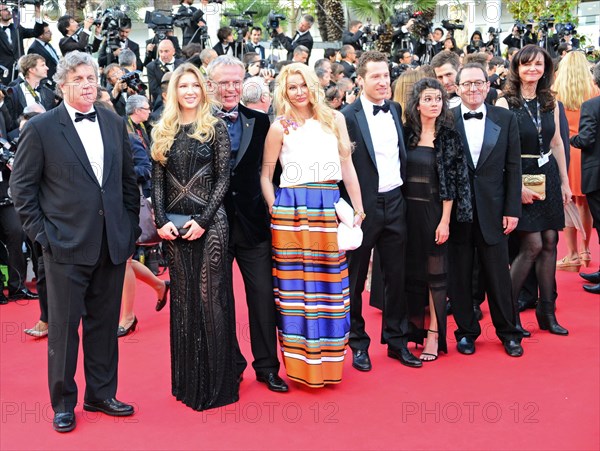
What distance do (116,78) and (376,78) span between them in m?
4.29

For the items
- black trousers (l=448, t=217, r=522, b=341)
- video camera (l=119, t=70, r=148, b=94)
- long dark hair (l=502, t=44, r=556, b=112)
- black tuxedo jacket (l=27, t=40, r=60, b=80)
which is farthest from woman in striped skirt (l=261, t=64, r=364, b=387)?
black tuxedo jacket (l=27, t=40, r=60, b=80)

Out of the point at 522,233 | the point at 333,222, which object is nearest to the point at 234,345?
the point at 333,222

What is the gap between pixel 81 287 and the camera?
12.3 ft

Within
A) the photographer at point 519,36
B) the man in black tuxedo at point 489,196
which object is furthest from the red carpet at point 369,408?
the photographer at point 519,36

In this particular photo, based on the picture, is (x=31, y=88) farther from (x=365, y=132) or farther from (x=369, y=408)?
(x=369, y=408)

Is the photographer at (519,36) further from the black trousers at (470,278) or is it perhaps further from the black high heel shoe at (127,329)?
the black high heel shoe at (127,329)

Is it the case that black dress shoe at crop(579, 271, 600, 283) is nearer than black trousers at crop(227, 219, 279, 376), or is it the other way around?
black trousers at crop(227, 219, 279, 376)

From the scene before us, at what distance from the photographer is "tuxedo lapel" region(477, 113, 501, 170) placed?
4609 mm

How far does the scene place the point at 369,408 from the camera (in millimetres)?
3926

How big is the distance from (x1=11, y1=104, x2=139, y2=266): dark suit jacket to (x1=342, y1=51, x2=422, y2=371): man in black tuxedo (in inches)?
55.4

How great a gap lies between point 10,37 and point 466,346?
7039 millimetres

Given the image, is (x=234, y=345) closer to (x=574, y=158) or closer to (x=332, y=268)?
(x=332, y=268)

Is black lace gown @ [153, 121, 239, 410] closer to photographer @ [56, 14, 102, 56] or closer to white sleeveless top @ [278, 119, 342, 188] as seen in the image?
white sleeveless top @ [278, 119, 342, 188]

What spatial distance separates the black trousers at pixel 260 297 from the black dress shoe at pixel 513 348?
4.86 ft
